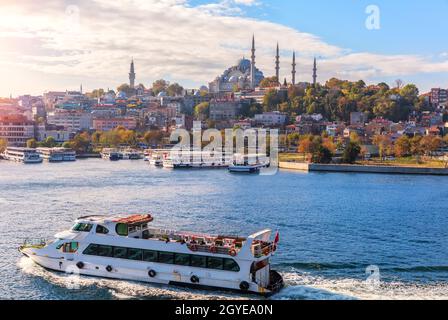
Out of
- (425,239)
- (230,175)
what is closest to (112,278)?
(425,239)

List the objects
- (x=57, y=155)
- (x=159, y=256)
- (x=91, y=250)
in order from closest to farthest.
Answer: (x=159, y=256)
(x=91, y=250)
(x=57, y=155)

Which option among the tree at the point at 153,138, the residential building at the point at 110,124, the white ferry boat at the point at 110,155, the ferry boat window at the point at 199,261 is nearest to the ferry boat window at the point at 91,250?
the ferry boat window at the point at 199,261

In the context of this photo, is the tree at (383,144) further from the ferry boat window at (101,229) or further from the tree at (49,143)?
the ferry boat window at (101,229)

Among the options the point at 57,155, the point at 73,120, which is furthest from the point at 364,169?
the point at 73,120

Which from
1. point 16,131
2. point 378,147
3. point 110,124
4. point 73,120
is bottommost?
point 378,147

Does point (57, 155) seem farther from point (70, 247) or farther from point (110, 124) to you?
point (70, 247)
